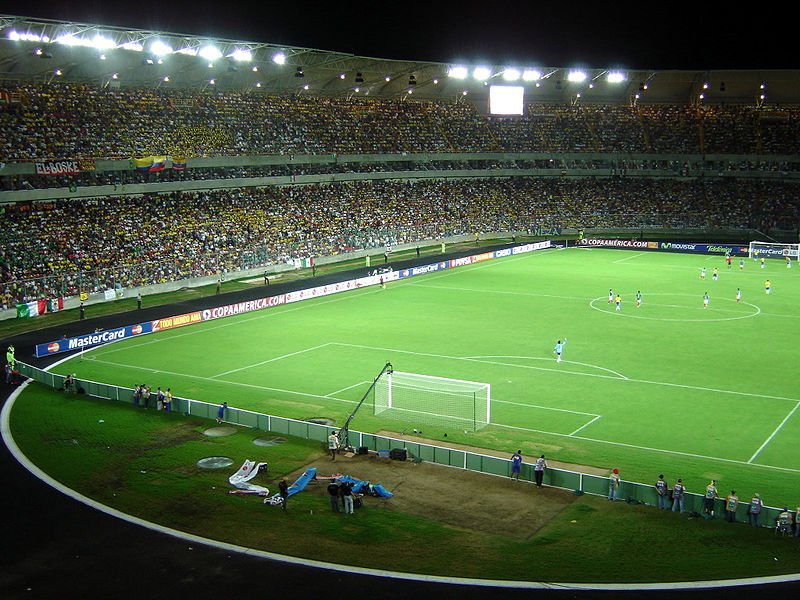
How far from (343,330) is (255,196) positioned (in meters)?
31.0

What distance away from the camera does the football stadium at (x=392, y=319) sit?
22891 mm

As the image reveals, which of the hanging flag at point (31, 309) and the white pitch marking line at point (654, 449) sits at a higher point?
the hanging flag at point (31, 309)

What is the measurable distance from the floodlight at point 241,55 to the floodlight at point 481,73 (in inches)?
1190

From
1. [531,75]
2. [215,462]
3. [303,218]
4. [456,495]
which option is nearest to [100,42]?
[303,218]

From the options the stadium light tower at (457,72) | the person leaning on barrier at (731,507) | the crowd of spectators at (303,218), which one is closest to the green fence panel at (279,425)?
the person leaning on barrier at (731,507)

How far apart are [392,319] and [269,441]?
23.5 metres

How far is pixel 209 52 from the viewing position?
6397 centimetres

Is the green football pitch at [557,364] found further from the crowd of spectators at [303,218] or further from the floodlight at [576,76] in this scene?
the floodlight at [576,76]

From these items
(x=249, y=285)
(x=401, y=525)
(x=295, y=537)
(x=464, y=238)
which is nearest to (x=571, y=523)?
(x=401, y=525)

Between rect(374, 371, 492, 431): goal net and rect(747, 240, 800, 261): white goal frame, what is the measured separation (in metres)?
54.2

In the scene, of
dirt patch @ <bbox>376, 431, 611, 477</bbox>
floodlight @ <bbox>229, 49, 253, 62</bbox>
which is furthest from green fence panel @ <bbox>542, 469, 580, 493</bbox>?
floodlight @ <bbox>229, 49, 253, 62</bbox>

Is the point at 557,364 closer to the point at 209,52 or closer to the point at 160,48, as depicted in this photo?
the point at 209,52

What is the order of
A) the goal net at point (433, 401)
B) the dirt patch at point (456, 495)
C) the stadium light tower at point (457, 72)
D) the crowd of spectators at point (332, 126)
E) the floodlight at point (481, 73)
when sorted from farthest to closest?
1. the floodlight at point (481, 73)
2. the stadium light tower at point (457, 72)
3. the crowd of spectators at point (332, 126)
4. the goal net at point (433, 401)
5. the dirt patch at point (456, 495)

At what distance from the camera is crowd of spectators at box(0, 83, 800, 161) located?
63.6m
